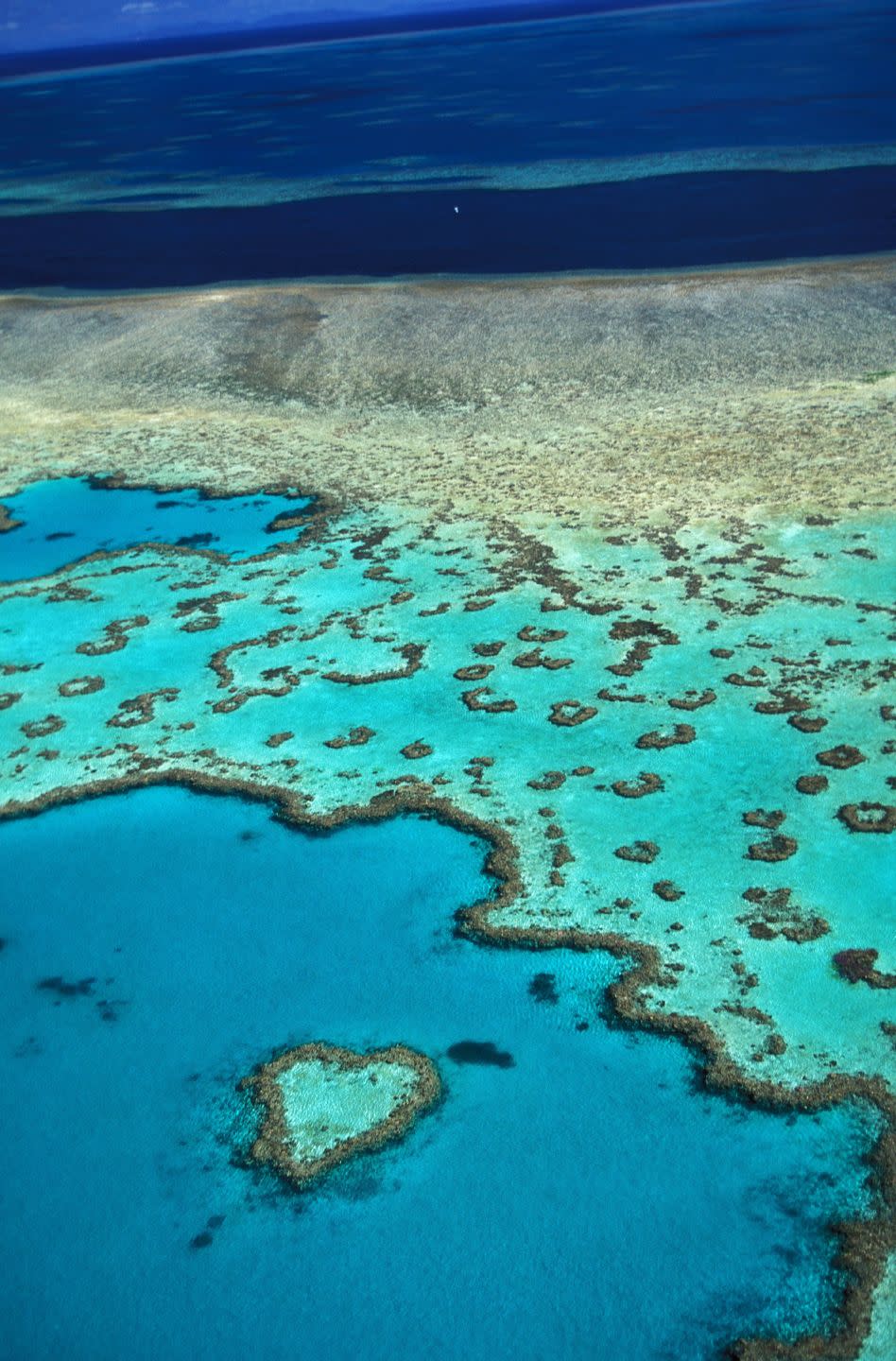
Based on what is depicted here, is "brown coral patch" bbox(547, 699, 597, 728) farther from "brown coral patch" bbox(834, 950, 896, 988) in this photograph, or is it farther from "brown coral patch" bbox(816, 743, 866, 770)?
"brown coral patch" bbox(834, 950, 896, 988)

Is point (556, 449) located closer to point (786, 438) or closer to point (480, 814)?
point (786, 438)

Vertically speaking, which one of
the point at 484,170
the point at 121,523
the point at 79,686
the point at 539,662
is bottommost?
the point at 121,523

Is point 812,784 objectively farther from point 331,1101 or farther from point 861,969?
point 331,1101

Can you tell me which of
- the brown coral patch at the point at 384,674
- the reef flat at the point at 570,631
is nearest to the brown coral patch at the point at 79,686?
the reef flat at the point at 570,631

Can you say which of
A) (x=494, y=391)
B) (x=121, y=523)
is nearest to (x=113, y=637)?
(x=121, y=523)

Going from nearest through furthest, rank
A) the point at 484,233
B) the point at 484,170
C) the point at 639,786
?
the point at 639,786
the point at 484,233
the point at 484,170

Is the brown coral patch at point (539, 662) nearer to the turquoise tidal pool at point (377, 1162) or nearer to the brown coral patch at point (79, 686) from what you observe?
the turquoise tidal pool at point (377, 1162)

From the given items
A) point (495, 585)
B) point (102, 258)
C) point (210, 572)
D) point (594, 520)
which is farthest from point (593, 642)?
point (102, 258)
